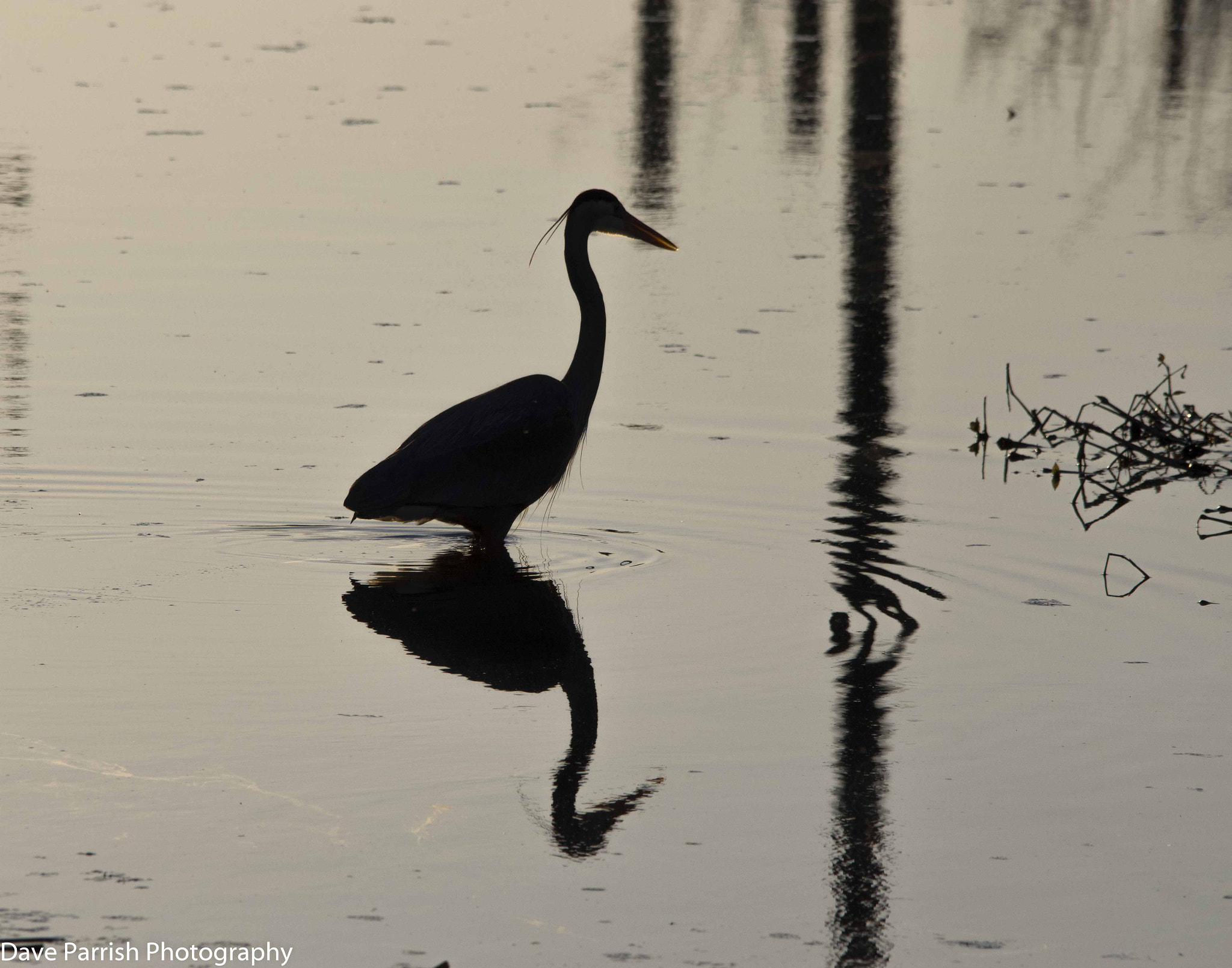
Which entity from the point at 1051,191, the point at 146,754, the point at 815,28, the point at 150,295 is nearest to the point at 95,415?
the point at 150,295

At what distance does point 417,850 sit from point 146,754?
0.90 m

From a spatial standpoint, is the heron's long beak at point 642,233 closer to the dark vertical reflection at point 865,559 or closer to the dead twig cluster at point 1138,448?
the dark vertical reflection at point 865,559

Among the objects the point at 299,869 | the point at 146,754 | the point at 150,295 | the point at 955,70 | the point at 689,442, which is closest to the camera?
the point at 299,869

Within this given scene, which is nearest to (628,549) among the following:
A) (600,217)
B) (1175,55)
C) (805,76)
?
(600,217)

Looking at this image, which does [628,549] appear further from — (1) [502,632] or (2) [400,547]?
(1) [502,632]

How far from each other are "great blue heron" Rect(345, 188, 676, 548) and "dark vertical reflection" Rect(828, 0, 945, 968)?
1050mm

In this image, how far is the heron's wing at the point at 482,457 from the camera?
20.6 feet

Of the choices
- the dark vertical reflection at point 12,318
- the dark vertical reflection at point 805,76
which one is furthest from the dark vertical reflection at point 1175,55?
the dark vertical reflection at point 12,318

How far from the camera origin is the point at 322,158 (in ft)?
42.9

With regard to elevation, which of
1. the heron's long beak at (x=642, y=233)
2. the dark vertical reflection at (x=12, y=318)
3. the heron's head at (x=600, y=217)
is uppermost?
the heron's head at (x=600, y=217)

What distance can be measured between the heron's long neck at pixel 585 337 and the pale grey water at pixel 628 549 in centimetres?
39

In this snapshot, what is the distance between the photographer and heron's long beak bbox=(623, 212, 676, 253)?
7.42 m

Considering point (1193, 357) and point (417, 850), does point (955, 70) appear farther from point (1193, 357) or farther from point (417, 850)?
point (417, 850)

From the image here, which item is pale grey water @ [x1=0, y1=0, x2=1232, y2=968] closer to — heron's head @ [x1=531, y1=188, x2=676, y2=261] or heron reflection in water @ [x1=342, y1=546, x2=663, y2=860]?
heron reflection in water @ [x1=342, y1=546, x2=663, y2=860]
